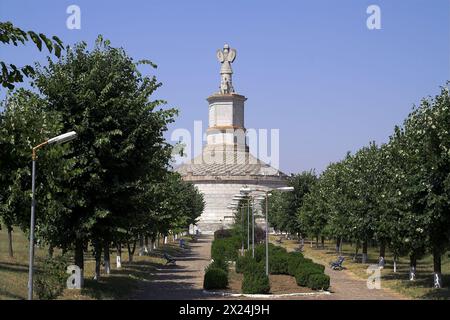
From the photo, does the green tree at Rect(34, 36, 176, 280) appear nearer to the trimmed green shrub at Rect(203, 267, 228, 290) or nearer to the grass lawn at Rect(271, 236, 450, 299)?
the trimmed green shrub at Rect(203, 267, 228, 290)

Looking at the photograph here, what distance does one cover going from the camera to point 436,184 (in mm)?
25469

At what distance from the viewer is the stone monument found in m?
117

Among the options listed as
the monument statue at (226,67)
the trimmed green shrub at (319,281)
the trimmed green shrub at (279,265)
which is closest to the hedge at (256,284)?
the trimmed green shrub at (319,281)

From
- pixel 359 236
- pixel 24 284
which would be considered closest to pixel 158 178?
pixel 24 284

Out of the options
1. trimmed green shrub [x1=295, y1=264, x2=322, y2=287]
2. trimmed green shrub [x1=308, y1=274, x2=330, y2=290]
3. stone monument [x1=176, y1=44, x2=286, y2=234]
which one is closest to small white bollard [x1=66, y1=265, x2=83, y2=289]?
trimmed green shrub [x1=308, y1=274, x2=330, y2=290]

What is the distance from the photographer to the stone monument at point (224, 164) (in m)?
117

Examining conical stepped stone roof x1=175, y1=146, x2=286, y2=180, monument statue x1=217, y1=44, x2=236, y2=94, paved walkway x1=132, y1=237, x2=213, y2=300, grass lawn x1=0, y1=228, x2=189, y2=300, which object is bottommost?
paved walkway x1=132, y1=237, x2=213, y2=300

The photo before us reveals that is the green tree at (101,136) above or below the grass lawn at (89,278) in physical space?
above

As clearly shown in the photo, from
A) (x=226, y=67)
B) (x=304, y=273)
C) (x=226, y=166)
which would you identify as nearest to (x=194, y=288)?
(x=304, y=273)

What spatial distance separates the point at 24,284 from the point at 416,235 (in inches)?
578

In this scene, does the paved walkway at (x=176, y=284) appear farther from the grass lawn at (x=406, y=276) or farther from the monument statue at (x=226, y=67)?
the monument statue at (x=226, y=67)

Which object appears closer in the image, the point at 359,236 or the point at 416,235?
the point at 416,235

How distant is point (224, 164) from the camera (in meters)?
122
